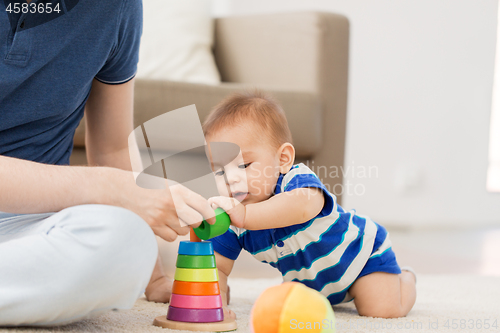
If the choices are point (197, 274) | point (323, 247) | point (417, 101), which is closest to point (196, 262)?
point (197, 274)

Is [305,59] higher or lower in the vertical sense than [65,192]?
higher

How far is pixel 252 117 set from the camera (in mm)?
791

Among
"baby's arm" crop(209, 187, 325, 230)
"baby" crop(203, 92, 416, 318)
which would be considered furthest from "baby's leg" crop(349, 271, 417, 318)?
"baby's arm" crop(209, 187, 325, 230)

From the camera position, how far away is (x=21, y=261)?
513 mm

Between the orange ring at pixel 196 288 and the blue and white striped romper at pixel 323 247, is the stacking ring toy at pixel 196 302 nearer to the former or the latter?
the orange ring at pixel 196 288

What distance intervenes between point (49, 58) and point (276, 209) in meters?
0.40

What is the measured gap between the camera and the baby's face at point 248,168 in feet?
2.43

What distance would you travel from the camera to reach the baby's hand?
646 mm

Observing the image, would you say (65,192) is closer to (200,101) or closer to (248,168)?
(248,168)

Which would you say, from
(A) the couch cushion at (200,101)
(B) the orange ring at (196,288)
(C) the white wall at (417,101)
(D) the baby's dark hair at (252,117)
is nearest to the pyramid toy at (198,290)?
(B) the orange ring at (196,288)

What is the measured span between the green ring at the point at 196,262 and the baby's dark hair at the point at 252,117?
8.7 inches

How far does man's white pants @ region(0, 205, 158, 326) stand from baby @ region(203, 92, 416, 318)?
23cm

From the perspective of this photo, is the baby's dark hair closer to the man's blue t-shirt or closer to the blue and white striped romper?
the blue and white striped romper

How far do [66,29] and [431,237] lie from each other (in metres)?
1.90
